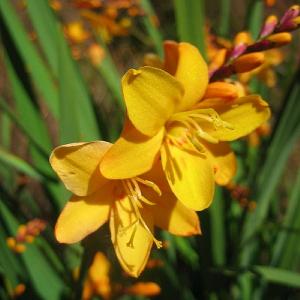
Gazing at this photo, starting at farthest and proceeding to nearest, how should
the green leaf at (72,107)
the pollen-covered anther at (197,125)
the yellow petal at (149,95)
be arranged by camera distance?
the green leaf at (72,107)
the pollen-covered anther at (197,125)
the yellow petal at (149,95)

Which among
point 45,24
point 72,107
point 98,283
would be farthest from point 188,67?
point 98,283

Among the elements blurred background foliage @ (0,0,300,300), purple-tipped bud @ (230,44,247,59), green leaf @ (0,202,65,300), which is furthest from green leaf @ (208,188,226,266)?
purple-tipped bud @ (230,44,247,59)

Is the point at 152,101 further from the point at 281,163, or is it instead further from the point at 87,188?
the point at 281,163

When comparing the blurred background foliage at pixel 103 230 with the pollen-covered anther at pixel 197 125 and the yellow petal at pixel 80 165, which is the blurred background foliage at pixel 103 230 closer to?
the yellow petal at pixel 80 165

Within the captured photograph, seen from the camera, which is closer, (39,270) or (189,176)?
(189,176)

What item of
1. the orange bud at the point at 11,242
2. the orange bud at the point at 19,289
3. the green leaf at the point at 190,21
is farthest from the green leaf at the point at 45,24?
the orange bud at the point at 19,289

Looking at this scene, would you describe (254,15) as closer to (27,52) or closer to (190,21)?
(190,21)

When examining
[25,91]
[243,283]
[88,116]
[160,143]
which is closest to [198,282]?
[243,283]
